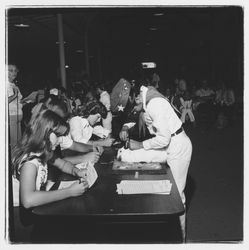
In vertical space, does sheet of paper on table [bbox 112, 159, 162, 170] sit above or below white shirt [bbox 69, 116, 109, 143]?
below

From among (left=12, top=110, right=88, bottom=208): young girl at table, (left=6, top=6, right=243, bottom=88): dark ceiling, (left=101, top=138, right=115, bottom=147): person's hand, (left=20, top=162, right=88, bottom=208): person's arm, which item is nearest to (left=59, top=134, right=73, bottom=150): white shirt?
(left=101, top=138, right=115, bottom=147): person's hand

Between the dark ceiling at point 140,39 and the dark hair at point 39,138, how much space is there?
680cm

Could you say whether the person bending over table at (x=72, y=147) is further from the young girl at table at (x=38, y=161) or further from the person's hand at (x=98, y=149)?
the young girl at table at (x=38, y=161)

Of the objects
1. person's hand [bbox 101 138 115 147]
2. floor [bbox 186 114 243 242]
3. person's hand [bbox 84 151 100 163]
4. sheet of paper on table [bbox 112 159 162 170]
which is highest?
person's hand [bbox 101 138 115 147]

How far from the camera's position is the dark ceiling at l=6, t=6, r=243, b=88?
1252cm

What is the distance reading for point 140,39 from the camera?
2289 cm

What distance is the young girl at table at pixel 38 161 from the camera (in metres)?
2.12

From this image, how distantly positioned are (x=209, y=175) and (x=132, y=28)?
52.3 ft

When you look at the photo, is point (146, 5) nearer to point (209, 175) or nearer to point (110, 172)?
point (110, 172)

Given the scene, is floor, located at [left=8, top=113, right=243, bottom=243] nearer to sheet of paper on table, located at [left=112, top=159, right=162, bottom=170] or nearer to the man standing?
sheet of paper on table, located at [left=112, top=159, right=162, bottom=170]

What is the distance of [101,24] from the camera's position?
671 inches

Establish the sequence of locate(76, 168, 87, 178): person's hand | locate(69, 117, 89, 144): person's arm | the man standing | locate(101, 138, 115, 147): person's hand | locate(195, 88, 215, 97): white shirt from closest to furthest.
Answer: locate(76, 168, 87, 178): person's hand < locate(101, 138, 115, 147): person's hand < locate(69, 117, 89, 144): person's arm < the man standing < locate(195, 88, 215, 97): white shirt

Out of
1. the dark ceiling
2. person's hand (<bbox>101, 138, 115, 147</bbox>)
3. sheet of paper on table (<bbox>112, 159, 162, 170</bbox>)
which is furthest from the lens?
the dark ceiling

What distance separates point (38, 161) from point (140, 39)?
2134 centimetres
